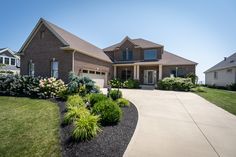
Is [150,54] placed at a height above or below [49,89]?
above

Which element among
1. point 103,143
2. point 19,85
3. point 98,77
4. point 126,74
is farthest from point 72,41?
point 103,143

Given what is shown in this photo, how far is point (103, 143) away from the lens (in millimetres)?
4430

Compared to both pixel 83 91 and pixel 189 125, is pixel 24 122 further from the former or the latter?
pixel 189 125

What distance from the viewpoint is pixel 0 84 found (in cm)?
1397

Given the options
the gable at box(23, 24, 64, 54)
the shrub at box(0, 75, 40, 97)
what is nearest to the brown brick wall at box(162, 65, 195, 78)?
the gable at box(23, 24, 64, 54)

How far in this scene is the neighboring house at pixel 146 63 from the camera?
22.8m

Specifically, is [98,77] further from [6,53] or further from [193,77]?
[6,53]

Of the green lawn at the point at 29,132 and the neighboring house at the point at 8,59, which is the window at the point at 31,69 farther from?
the neighboring house at the point at 8,59

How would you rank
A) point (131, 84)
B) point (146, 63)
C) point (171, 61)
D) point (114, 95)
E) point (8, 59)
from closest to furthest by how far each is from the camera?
point (114, 95) → point (131, 84) → point (146, 63) → point (171, 61) → point (8, 59)

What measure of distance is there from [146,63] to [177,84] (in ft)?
17.9

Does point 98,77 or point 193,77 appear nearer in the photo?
point 98,77

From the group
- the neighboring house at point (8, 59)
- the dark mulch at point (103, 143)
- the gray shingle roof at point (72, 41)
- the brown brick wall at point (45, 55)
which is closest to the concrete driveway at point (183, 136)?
the dark mulch at point (103, 143)

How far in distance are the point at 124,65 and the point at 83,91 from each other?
1363 cm

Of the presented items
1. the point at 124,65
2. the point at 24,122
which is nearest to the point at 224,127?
the point at 24,122
